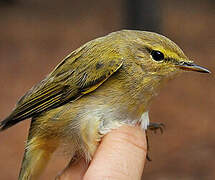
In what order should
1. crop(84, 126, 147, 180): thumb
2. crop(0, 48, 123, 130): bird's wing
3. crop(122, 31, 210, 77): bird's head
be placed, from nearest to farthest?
1. crop(84, 126, 147, 180): thumb
2. crop(122, 31, 210, 77): bird's head
3. crop(0, 48, 123, 130): bird's wing

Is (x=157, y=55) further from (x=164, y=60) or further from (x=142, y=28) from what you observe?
(x=142, y=28)

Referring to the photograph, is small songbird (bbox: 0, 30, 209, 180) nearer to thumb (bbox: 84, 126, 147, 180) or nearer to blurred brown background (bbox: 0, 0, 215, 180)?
thumb (bbox: 84, 126, 147, 180)

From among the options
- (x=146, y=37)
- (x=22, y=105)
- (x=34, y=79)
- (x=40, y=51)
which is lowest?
(x=22, y=105)

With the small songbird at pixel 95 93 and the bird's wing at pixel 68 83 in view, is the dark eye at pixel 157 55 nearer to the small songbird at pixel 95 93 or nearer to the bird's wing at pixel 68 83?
the small songbird at pixel 95 93

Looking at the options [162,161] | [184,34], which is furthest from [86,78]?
[184,34]

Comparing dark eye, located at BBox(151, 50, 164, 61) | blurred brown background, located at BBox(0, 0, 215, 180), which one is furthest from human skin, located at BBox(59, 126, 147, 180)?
blurred brown background, located at BBox(0, 0, 215, 180)

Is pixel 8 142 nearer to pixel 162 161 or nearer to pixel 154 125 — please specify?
pixel 162 161

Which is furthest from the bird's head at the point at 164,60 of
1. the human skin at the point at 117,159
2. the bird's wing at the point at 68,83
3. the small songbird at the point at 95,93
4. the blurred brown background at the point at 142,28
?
the blurred brown background at the point at 142,28
